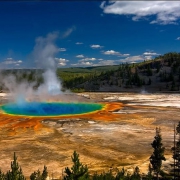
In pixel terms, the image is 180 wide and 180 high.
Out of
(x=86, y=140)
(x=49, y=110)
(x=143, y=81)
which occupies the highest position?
(x=143, y=81)

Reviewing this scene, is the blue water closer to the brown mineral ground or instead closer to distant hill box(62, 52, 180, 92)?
the brown mineral ground

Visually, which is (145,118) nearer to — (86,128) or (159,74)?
(86,128)

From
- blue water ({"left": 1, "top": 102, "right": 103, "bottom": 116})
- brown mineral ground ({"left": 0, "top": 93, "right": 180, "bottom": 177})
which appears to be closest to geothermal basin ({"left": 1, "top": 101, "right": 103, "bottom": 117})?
blue water ({"left": 1, "top": 102, "right": 103, "bottom": 116})

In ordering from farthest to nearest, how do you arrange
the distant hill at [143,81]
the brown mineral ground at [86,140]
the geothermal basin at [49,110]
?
the distant hill at [143,81] < the geothermal basin at [49,110] < the brown mineral ground at [86,140]

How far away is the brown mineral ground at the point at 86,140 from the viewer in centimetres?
2267

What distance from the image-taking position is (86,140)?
2916 centimetres

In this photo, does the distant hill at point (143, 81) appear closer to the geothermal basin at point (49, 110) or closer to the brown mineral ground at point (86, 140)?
the geothermal basin at point (49, 110)

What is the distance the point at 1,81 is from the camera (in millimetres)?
110188

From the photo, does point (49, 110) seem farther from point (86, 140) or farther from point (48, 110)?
point (86, 140)

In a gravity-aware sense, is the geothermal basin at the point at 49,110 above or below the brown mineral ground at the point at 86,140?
above

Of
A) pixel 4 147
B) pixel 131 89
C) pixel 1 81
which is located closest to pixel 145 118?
A: pixel 4 147

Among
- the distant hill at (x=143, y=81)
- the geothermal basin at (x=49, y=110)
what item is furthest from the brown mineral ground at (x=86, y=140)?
the distant hill at (x=143, y=81)

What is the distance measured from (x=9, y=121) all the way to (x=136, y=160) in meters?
22.5

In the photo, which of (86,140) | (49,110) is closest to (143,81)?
(49,110)
